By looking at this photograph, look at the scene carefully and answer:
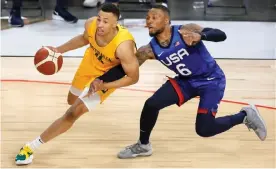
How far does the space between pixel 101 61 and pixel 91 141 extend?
0.73 meters

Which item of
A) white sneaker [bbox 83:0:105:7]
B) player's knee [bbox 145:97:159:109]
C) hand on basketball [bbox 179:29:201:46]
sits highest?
hand on basketball [bbox 179:29:201:46]

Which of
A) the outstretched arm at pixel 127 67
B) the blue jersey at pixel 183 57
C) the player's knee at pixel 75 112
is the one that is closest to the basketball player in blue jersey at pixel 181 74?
the blue jersey at pixel 183 57

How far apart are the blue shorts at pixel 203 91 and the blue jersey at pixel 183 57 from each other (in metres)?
0.05

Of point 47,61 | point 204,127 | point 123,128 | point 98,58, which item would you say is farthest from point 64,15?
point 204,127

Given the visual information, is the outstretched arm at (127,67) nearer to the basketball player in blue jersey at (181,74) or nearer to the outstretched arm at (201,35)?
the basketball player in blue jersey at (181,74)

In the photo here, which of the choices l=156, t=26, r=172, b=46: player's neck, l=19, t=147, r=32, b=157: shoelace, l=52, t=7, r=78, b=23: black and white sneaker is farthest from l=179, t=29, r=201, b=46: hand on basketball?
l=52, t=7, r=78, b=23: black and white sneaker

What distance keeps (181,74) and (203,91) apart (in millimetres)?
210

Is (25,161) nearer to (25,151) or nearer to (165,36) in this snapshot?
(25,151)

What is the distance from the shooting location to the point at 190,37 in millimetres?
3914

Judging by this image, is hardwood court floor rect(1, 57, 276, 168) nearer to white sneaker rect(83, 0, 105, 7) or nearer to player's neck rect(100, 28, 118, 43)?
player's neck rect(100, 28, 118, 43)

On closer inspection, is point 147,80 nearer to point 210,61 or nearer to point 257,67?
point 257,67

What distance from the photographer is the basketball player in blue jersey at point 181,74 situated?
3959 mm

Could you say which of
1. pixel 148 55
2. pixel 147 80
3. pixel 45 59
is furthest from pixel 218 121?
pixel 147 80

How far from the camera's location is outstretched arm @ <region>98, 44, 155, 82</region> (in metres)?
4.13
